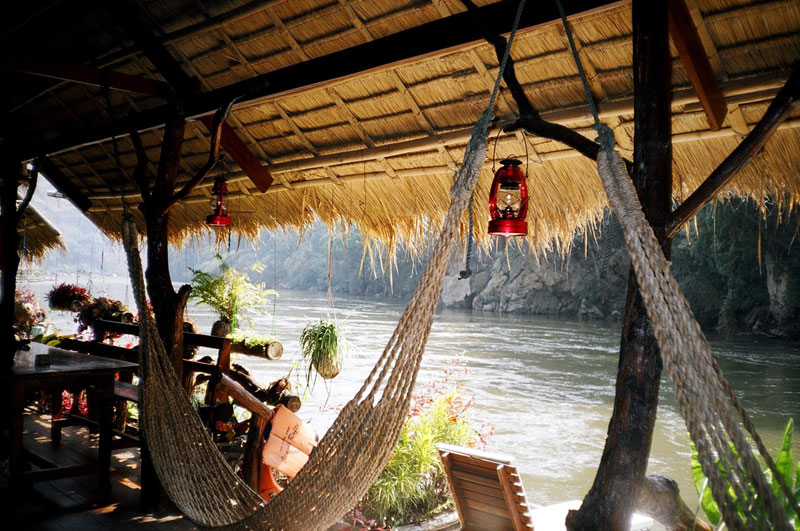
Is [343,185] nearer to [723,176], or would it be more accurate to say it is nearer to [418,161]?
[418,161]

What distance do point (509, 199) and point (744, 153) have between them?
659 millimetres

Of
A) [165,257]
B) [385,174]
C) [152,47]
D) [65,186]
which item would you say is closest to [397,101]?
[385,174]

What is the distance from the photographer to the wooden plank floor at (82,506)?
2.16 meters

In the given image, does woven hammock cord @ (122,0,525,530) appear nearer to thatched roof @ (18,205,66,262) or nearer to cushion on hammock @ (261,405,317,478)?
cushion on hammock @ (261,405,317,478)

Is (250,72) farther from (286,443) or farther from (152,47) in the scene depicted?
(286,443)

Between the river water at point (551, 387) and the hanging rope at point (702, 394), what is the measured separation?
216cm

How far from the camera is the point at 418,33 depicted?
5.86 feet

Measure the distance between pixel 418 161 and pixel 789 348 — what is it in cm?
1046

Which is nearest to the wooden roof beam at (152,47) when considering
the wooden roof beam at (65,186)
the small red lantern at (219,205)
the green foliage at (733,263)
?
the small red lantern at (219,205)

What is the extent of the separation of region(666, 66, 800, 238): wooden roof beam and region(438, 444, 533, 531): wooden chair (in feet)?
2.91

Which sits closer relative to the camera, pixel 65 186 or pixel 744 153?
pixel 744 153

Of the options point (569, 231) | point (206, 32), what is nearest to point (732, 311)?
point (569, 231)

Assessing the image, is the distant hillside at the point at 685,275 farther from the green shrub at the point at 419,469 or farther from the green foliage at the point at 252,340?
the green shrub at the point at 419,469

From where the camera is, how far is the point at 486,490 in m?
1.96
